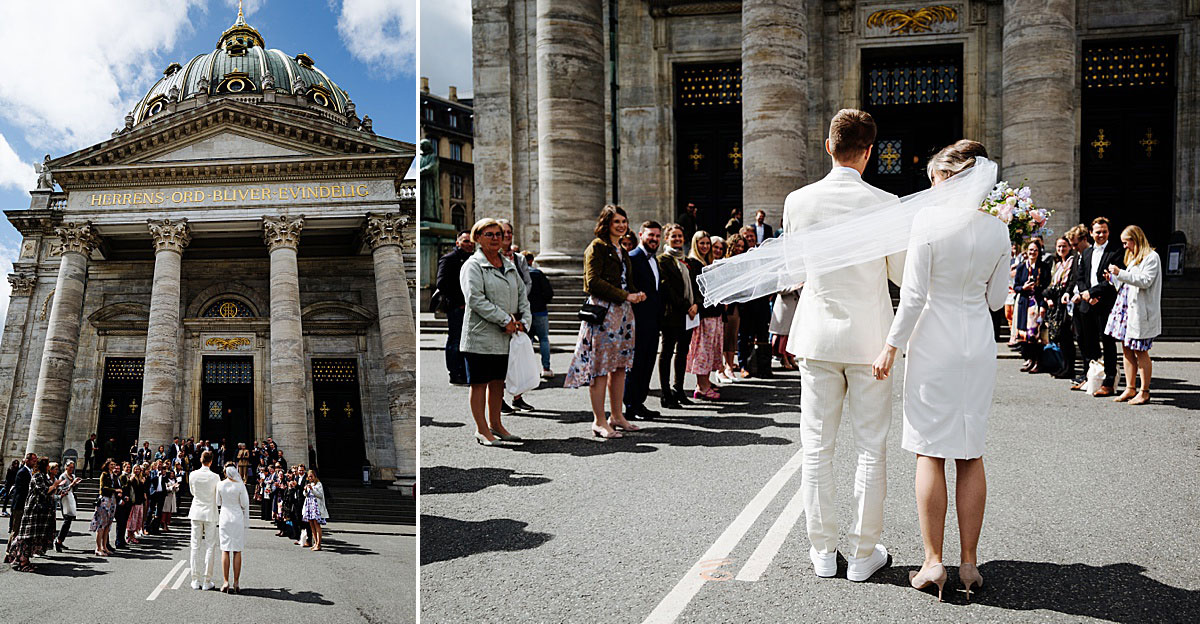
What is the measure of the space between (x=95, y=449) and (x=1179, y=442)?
7.51 metres

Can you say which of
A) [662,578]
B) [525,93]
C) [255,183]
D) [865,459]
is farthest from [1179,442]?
[525,93]

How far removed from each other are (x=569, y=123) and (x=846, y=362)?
17.7 metres

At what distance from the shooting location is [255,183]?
16.0 feet

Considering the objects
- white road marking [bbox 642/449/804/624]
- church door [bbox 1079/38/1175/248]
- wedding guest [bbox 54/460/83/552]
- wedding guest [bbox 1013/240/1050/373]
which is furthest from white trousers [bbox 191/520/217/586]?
church door [bbox 1079/38/1175/248]

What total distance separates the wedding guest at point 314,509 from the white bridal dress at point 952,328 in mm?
2494

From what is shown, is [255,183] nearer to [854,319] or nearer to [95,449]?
[95,449]

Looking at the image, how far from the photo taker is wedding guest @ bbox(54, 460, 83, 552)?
11.3 feet

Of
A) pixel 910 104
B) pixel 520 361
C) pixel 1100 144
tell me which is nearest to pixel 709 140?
pixel 910 104

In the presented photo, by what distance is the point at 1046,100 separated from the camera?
19391mm

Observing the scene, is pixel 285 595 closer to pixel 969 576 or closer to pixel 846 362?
pixel 846 362

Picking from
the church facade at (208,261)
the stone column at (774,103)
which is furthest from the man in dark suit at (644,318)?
the stone column at (774,103)

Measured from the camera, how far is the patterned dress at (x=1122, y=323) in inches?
374

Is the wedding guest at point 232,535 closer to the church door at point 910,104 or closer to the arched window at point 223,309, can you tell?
the arched window at point 223,309

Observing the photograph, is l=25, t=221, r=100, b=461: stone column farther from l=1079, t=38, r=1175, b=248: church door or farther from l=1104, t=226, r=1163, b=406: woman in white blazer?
l=1079, t=38, r=1175, b=248: church door
